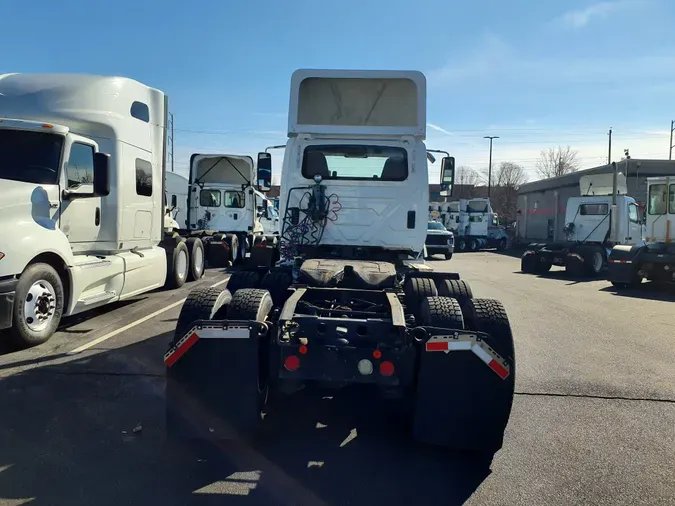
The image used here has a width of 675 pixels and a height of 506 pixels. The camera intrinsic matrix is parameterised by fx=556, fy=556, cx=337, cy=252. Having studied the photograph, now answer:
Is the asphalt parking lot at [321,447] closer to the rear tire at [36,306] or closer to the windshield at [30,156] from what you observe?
the rear tire at [36,306]

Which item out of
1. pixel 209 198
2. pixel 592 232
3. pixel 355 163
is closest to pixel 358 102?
pixel 355 163

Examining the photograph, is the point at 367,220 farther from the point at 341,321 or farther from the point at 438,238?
the point at 438,238

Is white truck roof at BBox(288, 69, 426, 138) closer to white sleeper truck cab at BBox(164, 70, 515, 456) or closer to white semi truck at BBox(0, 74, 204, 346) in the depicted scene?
white sleeper truck cab at BBox(164, 70, 515, 456)

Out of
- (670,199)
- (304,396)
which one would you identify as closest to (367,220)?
(304,396)

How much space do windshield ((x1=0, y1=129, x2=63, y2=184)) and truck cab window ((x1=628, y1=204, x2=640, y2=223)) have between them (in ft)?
62.3

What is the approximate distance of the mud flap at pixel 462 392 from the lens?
3.64m

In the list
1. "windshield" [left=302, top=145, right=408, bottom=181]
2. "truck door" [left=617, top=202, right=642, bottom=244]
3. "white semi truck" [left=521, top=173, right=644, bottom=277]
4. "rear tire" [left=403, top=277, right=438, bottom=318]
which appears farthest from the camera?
"truck door" [left=617, top=202, right=642, bottom=244]

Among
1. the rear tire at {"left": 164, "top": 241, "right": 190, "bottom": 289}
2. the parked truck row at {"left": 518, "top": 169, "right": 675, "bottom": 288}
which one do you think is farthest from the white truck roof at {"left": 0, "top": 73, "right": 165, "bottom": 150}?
the parked truck row at {"left": 518, "top": 169, "right": 675, "bottom": 288}

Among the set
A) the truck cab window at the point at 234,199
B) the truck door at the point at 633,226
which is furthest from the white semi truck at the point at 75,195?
the truck door at the point at 633,226

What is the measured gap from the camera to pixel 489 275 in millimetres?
18922

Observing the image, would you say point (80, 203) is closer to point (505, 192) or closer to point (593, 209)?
point (593, 209)

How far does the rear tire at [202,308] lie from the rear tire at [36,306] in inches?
129

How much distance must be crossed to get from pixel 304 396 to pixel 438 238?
2217 cm

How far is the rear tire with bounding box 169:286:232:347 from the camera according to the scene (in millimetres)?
4121
